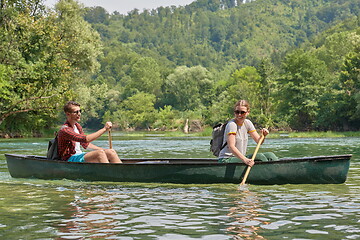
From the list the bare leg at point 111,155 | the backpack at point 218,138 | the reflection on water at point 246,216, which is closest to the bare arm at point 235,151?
the backpack at point 218,138

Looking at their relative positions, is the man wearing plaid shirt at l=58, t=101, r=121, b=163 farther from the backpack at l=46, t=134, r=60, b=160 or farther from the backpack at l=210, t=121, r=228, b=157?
the backpack at l=210, t=121, r=228, b=157

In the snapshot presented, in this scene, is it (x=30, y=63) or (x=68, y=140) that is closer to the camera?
(x=68, y=140)

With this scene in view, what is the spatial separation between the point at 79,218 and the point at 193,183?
167 inches

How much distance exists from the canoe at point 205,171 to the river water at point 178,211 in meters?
0.19

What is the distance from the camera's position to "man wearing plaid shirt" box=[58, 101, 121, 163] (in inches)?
436

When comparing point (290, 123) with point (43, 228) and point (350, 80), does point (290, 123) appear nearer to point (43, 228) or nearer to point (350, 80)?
point (350, 80)

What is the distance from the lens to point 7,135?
38875 mm

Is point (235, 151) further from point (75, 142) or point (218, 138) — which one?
point (75, 142)

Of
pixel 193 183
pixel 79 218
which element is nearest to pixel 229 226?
pixel 79 218

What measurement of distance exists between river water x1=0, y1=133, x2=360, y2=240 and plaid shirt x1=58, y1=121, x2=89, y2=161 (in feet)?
2.79

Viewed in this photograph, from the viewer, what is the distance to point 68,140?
11930 millimetres

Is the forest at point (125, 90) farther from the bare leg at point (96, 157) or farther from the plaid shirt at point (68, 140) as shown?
the bare leg at point (96, 157)

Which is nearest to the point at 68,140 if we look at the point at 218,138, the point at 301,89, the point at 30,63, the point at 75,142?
the point at 75,142

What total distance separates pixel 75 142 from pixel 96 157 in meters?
0.67
